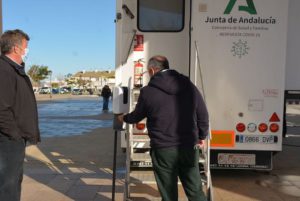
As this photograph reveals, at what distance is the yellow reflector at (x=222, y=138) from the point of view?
6.77 metres

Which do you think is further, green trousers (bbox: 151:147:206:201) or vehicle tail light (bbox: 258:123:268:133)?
vehicle tail light (bbox: 258:123:268:133)

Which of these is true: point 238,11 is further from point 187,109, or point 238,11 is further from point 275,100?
point 187,109

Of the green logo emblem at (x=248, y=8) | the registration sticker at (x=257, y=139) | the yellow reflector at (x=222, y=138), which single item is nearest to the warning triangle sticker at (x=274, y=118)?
the registration sticker at (x=257, y=139)

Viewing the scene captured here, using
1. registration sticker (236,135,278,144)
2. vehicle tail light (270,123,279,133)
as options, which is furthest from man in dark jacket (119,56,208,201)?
vehicle tail light (270,123,279,133)

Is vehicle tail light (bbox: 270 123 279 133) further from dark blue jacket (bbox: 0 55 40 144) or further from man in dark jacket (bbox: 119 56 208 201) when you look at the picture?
dark blue jacket (bbox: 0 55 40 144)

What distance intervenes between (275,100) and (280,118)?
29 cm

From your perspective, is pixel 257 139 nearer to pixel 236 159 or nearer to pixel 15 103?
pixel 236 159

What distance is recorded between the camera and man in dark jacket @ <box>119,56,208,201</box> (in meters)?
4.36

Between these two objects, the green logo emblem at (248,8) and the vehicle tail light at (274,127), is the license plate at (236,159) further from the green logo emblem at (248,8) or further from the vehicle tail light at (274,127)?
the green logo emblem at (248,8)

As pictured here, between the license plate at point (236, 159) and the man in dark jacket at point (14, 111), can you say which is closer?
the man in dark jacket at point (14, 111)

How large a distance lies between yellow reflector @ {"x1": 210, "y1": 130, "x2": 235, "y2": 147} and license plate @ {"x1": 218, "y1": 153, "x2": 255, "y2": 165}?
275 millimetres

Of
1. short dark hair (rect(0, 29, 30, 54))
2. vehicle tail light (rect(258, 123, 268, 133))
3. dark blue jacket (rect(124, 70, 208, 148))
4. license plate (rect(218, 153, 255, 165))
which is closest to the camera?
short dark hair (rect(0, 29, 30, 54))

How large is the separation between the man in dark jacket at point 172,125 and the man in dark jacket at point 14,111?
1107mm

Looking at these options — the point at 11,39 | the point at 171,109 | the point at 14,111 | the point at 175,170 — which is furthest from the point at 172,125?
the point at 11,39
